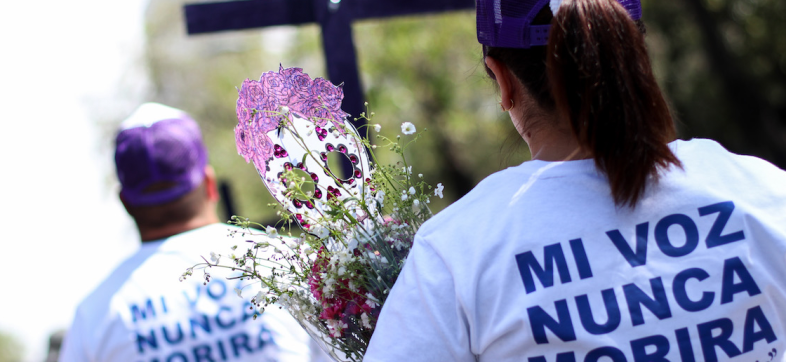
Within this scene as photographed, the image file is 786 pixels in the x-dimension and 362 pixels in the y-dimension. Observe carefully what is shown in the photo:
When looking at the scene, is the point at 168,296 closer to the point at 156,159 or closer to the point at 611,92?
the point at 156,159

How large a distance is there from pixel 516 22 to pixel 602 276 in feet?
1.42

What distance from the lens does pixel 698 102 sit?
9.64 metres

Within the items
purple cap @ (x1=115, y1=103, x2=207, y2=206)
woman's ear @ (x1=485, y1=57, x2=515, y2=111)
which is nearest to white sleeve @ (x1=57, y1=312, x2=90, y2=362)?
purple cap @ (x1=115, y1=103, x2=207, y2=206)

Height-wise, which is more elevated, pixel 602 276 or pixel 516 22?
pixel 516 22

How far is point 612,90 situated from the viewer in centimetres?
101

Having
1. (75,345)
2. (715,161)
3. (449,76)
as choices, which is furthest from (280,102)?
(449,76)

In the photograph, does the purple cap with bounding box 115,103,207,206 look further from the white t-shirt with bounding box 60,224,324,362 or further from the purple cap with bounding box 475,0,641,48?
the purple cap with bounding box 475,0,641,48

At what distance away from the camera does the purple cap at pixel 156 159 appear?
2.36m

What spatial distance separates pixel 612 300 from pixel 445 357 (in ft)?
0.89

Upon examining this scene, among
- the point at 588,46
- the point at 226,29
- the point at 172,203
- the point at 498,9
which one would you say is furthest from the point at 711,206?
the point at 226,29

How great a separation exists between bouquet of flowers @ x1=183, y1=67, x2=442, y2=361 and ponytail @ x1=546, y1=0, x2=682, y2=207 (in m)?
0.33

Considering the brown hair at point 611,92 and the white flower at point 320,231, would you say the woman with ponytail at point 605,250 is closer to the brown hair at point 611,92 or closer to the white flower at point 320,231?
the brown hair at point 611,92

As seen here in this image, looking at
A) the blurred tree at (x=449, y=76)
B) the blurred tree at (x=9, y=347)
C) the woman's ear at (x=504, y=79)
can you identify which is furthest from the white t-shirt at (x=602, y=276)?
the blurred tree at (x=9, y=347)

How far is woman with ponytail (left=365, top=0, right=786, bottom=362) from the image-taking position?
101 centimetres
